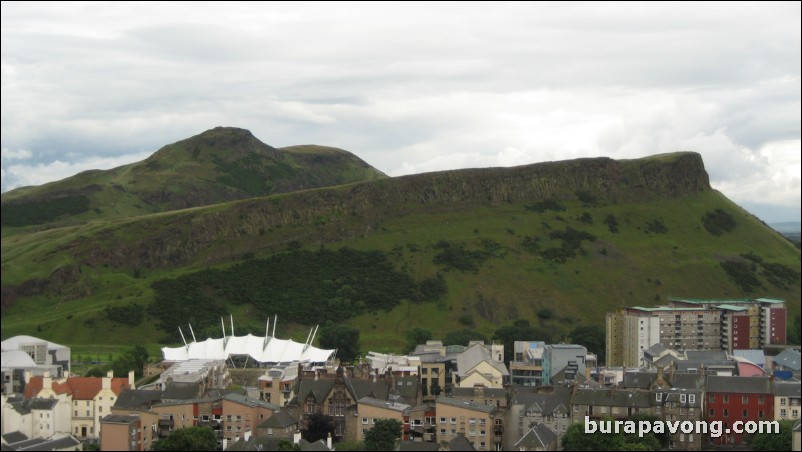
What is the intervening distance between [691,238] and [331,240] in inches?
2082

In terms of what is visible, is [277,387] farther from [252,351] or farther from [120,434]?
[252,351]

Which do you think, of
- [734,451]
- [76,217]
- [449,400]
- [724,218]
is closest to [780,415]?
[734,451]

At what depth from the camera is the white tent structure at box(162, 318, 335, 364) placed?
8250 cm

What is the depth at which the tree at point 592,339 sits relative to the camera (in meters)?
96.4

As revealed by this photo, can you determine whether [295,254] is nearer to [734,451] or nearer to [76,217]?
[76,217]

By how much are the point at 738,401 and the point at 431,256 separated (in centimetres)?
7539

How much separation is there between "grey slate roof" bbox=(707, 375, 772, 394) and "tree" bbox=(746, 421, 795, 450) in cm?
450

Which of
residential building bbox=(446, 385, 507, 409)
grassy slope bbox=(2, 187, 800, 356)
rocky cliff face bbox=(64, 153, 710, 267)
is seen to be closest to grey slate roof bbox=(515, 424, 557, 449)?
residential building bbox=(446, 385, 507, 409)

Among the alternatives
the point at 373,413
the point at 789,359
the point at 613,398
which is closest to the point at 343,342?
the point at 373,413

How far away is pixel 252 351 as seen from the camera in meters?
83.5

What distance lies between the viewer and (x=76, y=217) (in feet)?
469

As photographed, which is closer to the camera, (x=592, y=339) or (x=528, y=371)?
(x=528, y=371)

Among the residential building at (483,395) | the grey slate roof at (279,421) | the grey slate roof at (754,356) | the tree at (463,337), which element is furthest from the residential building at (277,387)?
the grey slate roof at (754,356)

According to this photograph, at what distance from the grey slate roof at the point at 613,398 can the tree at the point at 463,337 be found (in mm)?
36197
